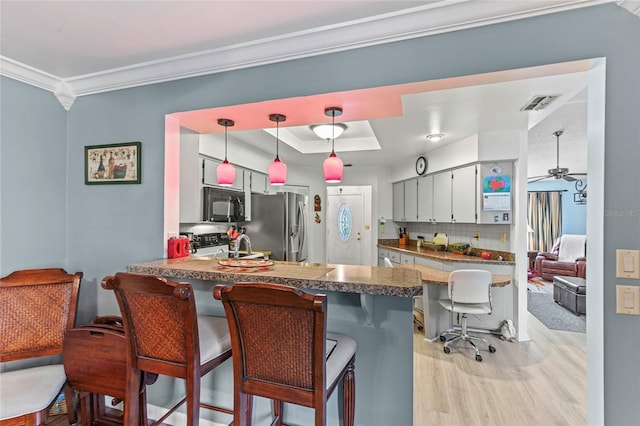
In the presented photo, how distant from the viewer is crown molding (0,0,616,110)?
4.81ft

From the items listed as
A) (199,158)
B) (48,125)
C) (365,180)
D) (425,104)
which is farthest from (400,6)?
(365,180)

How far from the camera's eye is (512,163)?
3.67 m

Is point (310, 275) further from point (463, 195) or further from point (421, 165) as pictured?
point (421, 165)

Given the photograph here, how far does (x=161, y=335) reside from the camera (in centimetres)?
136

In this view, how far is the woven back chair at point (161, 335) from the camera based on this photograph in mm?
1294

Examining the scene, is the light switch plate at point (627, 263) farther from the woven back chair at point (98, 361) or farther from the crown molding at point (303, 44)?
the woven back chair at point (98, 361)

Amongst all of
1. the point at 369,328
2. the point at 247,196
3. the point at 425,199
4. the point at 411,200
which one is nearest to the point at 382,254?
the point at 411,200

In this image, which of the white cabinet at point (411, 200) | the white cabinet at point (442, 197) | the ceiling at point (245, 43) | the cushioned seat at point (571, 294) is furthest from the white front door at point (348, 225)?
the ceiling at point (245, 43)

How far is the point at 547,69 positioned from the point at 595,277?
39.6 inches

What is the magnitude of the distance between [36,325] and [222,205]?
1.92 meters

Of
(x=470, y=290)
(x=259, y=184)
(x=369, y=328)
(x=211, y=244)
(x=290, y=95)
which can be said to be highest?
(x=290, y=95)

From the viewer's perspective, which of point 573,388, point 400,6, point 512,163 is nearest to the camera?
point 400,6

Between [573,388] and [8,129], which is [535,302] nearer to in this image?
[573,388]

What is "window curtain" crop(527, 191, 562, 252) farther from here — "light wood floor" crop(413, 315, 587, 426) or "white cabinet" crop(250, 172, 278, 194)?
"white cabinet" crop(250, 172, 278, 194)
